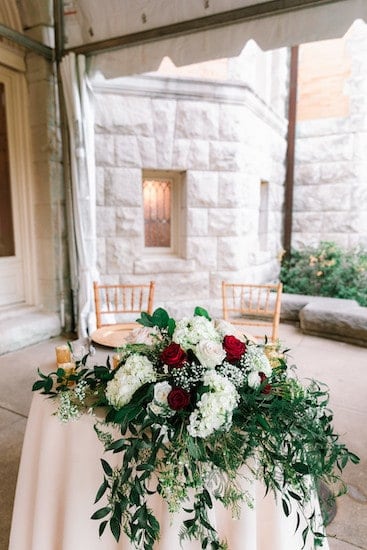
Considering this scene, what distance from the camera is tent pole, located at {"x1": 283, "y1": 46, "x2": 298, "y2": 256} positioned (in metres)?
5.05

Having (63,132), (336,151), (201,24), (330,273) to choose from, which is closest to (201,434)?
(201,24)

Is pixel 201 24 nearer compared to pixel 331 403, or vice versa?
pixel 331 403

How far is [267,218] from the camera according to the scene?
5039 mm

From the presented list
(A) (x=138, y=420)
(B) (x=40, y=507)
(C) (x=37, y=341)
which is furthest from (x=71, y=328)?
(A) (x=138, y=420)

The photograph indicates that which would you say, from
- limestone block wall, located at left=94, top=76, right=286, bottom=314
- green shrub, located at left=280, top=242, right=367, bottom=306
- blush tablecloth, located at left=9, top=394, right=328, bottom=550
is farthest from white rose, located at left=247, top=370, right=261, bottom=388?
green shrub, located at left=280, top=242, right=367, bottom=306

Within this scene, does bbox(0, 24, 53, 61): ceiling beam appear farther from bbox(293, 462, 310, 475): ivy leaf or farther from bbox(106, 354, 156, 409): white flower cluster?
bbox(293, 462, 310, 475): ivy leaf

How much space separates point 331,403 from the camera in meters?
2.47

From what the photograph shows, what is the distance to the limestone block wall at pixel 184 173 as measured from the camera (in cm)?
382

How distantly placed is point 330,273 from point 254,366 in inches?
167

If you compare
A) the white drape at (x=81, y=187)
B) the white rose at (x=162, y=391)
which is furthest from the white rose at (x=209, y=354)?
the white drape at (x=81, y=187)

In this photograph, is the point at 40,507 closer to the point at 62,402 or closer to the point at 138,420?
the point at 62,402

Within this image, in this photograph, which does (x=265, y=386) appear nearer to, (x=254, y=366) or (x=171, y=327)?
(x=254, y=366)

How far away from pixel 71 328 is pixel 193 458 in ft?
10.5

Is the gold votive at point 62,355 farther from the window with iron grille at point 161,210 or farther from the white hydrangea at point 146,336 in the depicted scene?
the window with iron grille at point 161,210
